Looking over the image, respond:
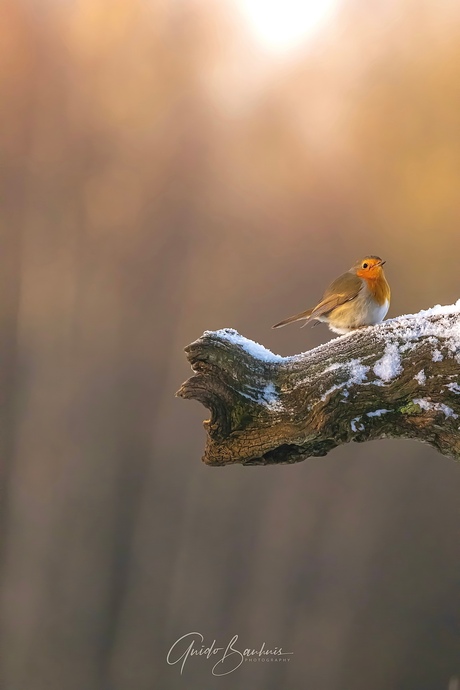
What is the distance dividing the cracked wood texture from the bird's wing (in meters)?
0.32

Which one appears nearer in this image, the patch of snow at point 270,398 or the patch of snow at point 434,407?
the patch of snow at point 434,407

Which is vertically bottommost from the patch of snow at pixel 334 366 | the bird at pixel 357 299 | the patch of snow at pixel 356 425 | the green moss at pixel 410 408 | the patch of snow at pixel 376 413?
the patch of snow at pixel 356 425

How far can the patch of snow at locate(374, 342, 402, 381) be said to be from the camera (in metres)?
1.44

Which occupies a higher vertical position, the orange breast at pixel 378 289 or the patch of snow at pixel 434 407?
the orange breast at pixel 378 289

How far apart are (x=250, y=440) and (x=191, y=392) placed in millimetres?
231

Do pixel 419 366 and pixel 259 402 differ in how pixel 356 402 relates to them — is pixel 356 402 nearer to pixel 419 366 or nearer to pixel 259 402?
pixel 419 366

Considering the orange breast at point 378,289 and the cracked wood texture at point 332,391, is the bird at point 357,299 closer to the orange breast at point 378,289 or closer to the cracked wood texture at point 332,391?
the orange breast at point 378,289

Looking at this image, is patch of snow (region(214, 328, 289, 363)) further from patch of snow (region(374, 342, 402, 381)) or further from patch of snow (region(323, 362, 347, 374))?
patch of snow (region(374, 342, 402, 381))

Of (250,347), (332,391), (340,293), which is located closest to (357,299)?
(340,293)

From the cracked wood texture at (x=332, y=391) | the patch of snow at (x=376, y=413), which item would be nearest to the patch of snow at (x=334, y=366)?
the cracked wood texture at (x=332, y=391)

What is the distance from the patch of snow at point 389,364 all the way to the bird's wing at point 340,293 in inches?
20.1

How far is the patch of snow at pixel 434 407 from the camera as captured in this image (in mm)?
1379

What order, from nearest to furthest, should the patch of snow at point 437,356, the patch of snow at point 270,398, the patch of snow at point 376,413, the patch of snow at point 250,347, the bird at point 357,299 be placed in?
1. the patch of snow at point 437,356
2. the patch of snow at point 376,413
3. the patch of snow at point 270,398
4. the patch of snow at point 250,347
5. the bird at point 357,299

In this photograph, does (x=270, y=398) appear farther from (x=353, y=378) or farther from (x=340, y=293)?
(x=340, y=293)
